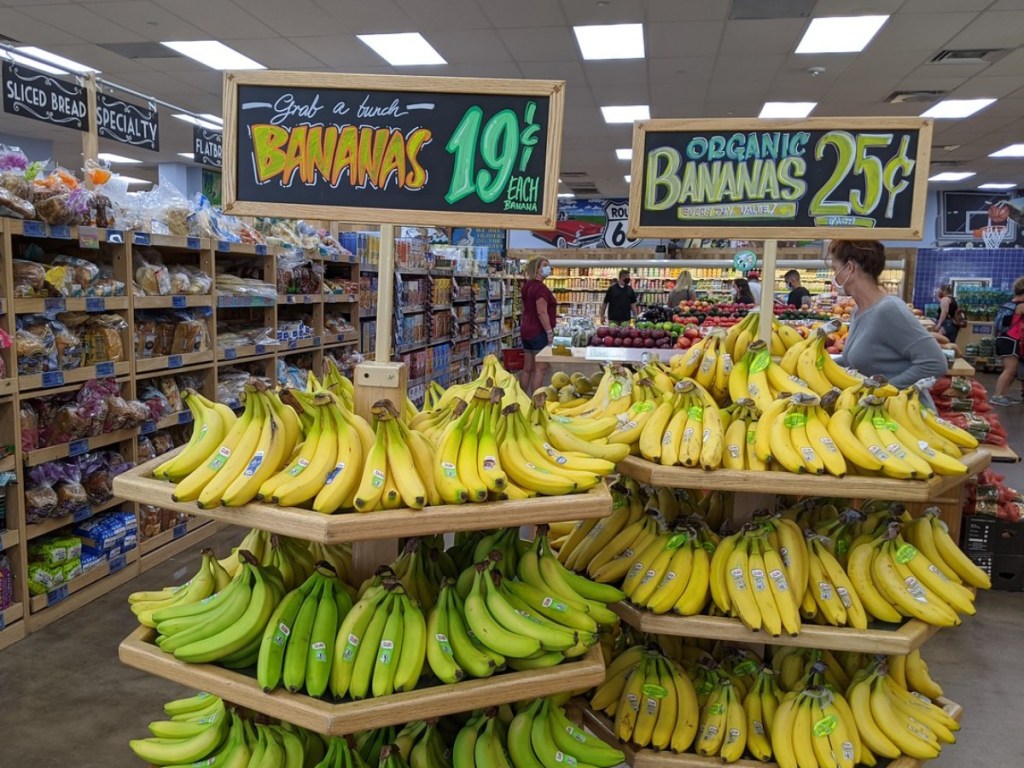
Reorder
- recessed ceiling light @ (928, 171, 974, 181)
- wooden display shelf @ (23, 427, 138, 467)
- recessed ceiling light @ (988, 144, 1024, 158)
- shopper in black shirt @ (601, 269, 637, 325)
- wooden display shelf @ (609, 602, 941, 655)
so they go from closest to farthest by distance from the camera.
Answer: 1. wooden display shelf @ (609, 602, 941, 655)
2. wooden display shelf @ (23, 427, 138, 467)
3. shopper in black shirt @ (601, 269, 637, 325)
4. recessed ceiling light @ (988, 144, 1024, 158)
5. recessed ceiling light @ (928, 171, 974, 181)

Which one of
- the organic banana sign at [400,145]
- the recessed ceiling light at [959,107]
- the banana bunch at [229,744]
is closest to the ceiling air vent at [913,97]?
the recessed ceiling light at [959,107]

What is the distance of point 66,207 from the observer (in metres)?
3.47

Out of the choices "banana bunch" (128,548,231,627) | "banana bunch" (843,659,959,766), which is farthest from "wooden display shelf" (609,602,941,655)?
"banana bunch" (128,548,231,627)

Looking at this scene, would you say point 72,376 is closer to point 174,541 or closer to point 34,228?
point 34,228

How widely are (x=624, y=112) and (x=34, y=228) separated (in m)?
8.96

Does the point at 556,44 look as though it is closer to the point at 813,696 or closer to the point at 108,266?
the point at 108,266

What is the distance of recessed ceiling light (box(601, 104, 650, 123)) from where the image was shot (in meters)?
10.6

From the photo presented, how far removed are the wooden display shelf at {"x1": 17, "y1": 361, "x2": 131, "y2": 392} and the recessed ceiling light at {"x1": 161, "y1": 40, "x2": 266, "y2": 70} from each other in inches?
204

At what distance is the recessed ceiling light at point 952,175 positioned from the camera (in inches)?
608

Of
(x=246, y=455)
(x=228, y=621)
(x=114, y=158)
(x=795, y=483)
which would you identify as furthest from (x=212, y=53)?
(x=795, y=483)

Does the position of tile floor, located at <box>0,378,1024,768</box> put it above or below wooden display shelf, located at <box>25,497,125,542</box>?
below

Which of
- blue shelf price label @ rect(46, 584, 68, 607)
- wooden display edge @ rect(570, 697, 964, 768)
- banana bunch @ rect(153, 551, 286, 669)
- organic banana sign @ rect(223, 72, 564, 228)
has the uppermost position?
organic banana sign @ rect(223, 72, 564, 228)

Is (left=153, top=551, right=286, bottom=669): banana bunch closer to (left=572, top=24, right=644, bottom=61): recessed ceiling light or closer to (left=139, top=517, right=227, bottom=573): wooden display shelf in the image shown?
(left=139, top=517, right=227, bottom=573): wooden display shelf

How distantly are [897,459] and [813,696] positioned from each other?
68cm
